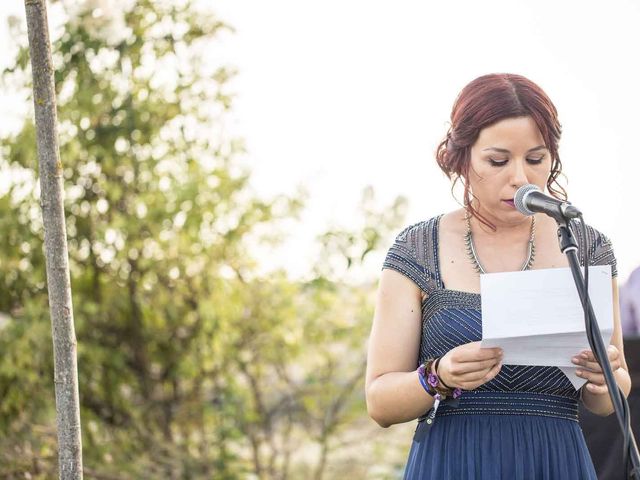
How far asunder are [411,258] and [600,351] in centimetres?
69

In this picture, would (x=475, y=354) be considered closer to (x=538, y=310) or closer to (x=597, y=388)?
(x=538, y=310)

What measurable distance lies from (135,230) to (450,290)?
108 inches

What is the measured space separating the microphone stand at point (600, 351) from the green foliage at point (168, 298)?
3.00 meters

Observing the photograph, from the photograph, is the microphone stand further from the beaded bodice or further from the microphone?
the beaded bodice

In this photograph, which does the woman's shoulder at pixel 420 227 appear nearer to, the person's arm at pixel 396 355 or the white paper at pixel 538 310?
the person's arm at pixel 396 355

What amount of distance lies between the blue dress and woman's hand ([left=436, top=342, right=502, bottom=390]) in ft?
0.73

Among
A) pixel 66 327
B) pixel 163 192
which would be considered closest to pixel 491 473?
pixel 66 327

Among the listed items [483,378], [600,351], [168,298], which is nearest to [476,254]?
[483,378]

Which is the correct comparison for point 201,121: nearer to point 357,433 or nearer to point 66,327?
point 357,433

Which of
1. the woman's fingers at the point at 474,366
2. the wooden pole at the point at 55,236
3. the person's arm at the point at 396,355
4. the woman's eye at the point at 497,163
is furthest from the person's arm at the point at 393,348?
the wooden pole at the point at 55,236

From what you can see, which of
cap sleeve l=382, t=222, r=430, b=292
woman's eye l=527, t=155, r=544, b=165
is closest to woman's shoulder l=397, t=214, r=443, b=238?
cap sleeve l=382, t=222, r=430, b=292

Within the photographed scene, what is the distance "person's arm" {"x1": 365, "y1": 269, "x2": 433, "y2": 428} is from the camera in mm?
2244

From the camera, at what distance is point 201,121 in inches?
192

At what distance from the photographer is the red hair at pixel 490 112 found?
7.57 feet
